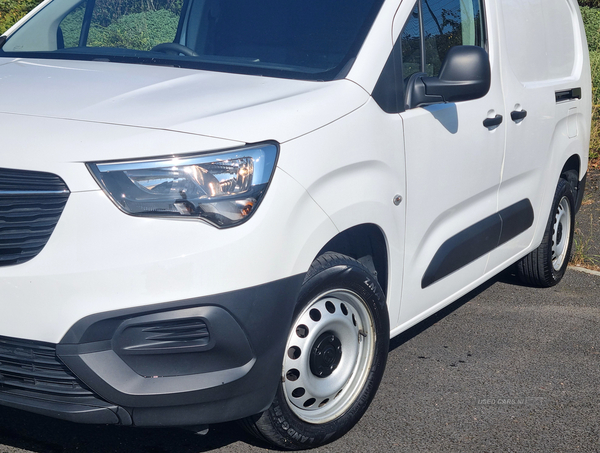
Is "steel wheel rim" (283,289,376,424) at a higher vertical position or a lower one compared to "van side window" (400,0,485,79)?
lower

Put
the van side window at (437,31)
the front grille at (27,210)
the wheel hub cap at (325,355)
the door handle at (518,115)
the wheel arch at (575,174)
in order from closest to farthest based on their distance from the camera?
1. the front grille at (27,210)
2. the wheel hub cap at (325,355)
3. the van side window at (437,31)
4. the door handle at (518,115)
5. the wheel arch at (575,174)

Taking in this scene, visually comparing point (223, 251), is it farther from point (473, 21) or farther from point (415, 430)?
point (473, 21)

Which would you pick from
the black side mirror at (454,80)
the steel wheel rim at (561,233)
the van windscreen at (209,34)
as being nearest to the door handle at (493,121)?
the black side mirror at (454,80)

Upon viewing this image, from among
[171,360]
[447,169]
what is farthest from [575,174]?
[171,360]

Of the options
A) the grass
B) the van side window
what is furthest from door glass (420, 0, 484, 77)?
the grass

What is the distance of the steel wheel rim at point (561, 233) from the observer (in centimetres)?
481

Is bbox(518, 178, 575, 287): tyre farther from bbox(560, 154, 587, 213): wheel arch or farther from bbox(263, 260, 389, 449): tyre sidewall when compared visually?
bbox(263, 260, 389, 449): tyre sidewall

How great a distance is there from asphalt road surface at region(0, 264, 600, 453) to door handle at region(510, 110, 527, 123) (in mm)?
1232

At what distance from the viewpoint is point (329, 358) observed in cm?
278

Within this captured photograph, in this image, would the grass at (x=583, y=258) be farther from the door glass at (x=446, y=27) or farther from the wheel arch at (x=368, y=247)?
the wheel arch at (x=368, y=247)

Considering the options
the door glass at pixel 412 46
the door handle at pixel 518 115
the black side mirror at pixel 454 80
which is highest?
the door glass at pixel 412 46

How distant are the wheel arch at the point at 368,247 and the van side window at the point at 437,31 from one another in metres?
0.72

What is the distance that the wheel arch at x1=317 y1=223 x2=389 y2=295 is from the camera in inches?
110

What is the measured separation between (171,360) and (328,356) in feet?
2.53
